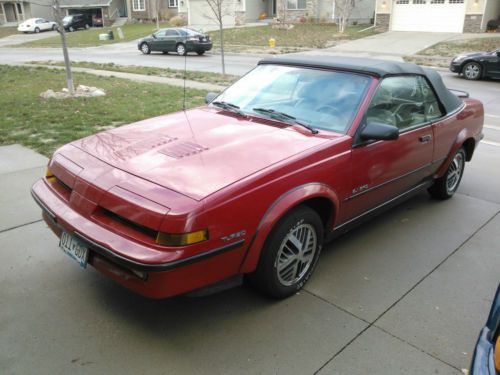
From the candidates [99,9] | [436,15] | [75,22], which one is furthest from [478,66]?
[99,9]

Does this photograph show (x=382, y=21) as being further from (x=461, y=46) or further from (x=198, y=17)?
(x=198, y=17)

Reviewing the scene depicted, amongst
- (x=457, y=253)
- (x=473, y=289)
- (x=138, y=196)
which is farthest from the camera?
(x=457, y=253)

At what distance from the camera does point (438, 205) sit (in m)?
5.00

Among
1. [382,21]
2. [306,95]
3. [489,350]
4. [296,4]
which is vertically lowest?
[489,350]

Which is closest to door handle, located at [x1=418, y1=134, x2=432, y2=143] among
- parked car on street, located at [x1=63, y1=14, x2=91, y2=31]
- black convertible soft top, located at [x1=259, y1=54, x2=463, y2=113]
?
black convertible soft top, located at [x1=259, y1=54, x2=463, y2=113]

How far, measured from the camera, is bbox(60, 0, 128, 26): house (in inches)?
2039

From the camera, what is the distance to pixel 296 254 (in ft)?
10.4

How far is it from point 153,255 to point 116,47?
31.2m

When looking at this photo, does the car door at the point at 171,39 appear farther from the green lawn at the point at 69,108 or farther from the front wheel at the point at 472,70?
Answer: the front wheel at the point at 472,70

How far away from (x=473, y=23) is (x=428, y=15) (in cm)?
282

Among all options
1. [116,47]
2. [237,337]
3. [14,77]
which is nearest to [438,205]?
[237,337]

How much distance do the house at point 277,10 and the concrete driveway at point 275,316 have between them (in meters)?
29.9

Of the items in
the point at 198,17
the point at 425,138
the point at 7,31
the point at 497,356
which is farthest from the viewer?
the point at 7,31

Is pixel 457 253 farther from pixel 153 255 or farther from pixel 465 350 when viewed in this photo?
pixel 153 255
